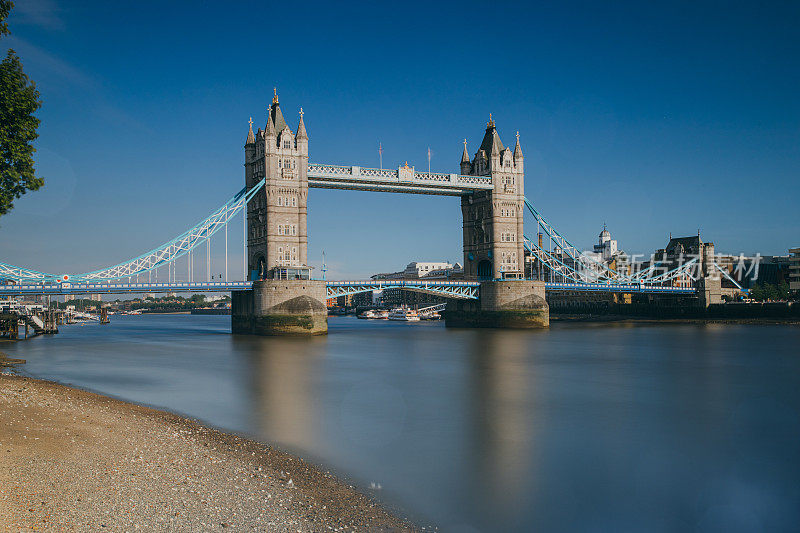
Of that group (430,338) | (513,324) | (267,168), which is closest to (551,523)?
(430,338)

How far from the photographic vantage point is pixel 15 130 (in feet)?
56.5

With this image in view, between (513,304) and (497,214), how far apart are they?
8.51 meters

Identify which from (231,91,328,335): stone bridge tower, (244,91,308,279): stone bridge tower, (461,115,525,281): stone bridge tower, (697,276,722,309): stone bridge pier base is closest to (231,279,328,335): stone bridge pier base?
(231,91,328,335): stone bridge tower

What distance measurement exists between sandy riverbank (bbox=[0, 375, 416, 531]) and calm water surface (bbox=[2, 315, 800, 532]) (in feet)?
3.58

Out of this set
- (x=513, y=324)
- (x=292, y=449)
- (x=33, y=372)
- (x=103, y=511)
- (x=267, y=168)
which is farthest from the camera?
(x=513, y=324)

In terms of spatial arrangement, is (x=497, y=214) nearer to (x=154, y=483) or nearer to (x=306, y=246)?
(x=306, y=246)

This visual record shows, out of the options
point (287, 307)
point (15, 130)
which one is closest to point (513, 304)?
point (287, 307)

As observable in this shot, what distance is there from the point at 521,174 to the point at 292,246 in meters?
23.3

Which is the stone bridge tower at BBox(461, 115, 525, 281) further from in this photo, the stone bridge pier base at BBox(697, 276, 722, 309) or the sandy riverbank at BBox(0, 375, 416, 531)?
the sandy riverbank at BBox(0, 375, 416, 531)

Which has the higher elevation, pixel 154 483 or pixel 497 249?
pixel 497 249

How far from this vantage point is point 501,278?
→ 56.6m

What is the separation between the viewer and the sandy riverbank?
7.70 metres

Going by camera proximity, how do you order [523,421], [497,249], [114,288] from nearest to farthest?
1. [523,421]
2. [114,288]
3. [497,249]

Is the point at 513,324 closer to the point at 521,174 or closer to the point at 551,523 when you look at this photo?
the point at 521,174
